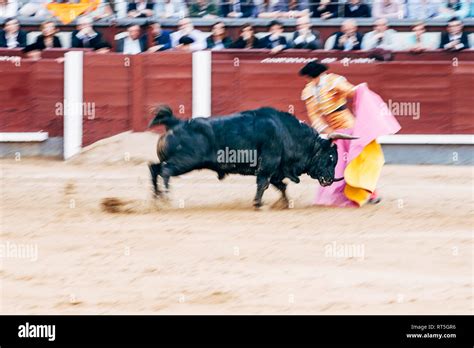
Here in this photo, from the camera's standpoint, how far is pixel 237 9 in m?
14.6

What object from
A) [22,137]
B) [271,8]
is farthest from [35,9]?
[271,8]

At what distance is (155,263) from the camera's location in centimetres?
825

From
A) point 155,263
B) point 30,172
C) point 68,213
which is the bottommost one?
point 30,172

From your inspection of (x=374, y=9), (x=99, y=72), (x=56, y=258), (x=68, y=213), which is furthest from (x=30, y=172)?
(x=56, y=258)

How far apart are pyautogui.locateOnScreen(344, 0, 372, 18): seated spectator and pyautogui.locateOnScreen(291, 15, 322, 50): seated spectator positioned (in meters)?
0.40

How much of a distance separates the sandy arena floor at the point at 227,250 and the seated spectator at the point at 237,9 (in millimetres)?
2599

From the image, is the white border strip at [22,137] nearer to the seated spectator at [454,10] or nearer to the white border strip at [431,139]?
the white border strip at [431,139]

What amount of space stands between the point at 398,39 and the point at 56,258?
6.86 meters

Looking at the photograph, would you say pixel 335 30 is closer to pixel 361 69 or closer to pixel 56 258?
pixel 361 69

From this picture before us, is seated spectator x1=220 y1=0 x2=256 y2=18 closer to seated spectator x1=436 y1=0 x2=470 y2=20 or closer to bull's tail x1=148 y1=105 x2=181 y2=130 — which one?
seated spectator x1=436 y1=0 x2=470 y2=20

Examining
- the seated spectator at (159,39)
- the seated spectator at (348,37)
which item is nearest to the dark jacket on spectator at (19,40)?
the seated spectator at (159,39)

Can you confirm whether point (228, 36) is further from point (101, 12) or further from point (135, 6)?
point (101, 12)

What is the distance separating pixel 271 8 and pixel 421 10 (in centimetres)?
150

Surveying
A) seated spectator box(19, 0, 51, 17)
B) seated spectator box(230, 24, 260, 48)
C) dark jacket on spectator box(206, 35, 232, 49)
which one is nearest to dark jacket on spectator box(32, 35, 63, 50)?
seated spectator box(19, 0, 51, 17)
